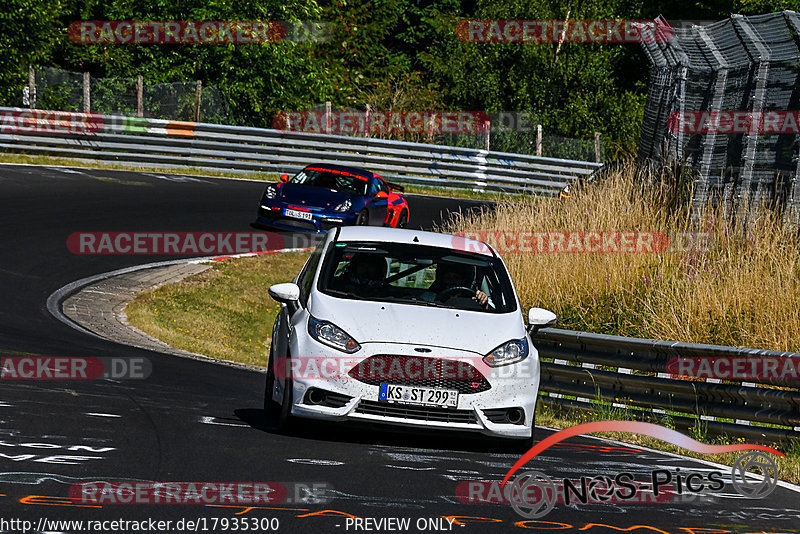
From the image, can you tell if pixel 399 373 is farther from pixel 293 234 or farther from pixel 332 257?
pixel 293 234

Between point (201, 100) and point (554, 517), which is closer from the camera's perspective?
point (554, 517)

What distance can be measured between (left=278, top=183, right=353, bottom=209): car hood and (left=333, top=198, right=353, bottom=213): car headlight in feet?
0.20

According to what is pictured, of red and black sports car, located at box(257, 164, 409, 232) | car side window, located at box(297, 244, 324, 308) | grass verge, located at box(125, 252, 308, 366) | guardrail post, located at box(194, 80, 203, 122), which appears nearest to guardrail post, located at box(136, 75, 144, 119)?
guardrail post, located at box(194, 80, 203, 122)

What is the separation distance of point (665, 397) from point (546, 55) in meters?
38.5

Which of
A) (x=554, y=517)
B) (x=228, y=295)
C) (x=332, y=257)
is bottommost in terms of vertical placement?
(x=228, y=295)

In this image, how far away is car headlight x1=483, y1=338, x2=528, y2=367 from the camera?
8.70 metres

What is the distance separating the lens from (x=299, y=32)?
41.5m


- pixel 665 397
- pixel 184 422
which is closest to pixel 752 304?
pixel 665 397

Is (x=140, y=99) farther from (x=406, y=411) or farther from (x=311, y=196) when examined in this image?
(x=406, y=411)

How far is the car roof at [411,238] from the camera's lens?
10.1 metres

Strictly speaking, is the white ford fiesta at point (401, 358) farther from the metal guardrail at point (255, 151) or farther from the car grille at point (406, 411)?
the metal guardrail at point (255, 151)

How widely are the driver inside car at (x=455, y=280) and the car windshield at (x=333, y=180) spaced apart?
14.0 meters

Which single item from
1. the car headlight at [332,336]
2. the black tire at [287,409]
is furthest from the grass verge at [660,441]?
the black tire at [287,409]

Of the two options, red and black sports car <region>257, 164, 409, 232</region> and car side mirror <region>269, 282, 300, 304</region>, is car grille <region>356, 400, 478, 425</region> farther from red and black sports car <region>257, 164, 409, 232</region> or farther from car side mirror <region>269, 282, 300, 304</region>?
red and black sports car <region>257, 164, 409, 232</region>
